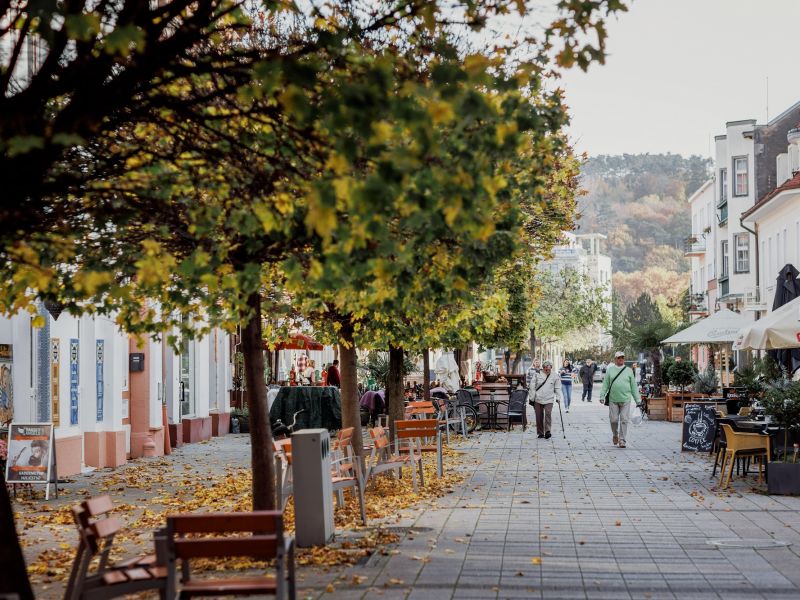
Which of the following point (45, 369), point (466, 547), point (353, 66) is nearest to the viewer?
point (353, 66)

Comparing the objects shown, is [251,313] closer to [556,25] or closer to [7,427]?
[556,25]

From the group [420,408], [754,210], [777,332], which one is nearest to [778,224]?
[754,210]

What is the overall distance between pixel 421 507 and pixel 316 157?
8185 mm

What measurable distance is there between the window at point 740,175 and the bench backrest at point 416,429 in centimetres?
3421

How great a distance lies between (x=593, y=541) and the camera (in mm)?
12094

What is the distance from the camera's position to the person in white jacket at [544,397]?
28.6 meters

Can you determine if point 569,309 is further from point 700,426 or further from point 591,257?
point 591,257

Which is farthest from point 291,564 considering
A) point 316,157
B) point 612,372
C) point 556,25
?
point 612,372

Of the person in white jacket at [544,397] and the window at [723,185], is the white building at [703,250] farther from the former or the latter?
the person in white jacket at [544,397]

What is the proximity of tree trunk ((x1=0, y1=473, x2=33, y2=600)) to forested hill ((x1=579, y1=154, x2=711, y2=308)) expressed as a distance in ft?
430

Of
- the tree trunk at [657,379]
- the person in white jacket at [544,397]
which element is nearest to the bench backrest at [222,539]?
the person in white jacket at [544,397]

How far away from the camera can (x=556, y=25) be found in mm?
7961

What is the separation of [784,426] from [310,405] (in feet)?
50.7

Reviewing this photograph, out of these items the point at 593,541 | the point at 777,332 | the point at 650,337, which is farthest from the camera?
the point at 650,337
